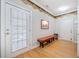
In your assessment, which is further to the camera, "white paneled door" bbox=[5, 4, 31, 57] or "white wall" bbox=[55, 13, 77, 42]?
"white wall" bbox=[55, 13, 77, 42]

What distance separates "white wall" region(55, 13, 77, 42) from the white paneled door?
12.7 ft

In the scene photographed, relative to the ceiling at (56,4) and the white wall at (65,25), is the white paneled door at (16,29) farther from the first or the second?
the white wall at (65,25)

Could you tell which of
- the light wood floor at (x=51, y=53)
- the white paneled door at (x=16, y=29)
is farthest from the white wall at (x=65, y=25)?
the white paneled door at (x=16, y=29)

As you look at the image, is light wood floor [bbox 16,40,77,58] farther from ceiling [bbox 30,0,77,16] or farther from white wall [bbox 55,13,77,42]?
ceiling [bbox 30,0,77,16]

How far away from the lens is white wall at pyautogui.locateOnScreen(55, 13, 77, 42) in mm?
5460

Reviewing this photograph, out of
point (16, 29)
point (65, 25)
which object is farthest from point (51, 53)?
point (65, 25)

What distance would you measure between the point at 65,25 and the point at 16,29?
468cm

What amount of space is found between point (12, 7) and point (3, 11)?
1.40ft

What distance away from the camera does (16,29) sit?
2.70 m

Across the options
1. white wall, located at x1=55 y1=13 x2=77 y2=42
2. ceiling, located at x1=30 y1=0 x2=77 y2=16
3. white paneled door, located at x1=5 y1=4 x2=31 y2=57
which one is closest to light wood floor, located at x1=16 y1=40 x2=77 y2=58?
white paneled door, located at x1=5 y1=4 x2=31 y2=57

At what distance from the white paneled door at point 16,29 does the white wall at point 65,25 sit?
3856 millimetres

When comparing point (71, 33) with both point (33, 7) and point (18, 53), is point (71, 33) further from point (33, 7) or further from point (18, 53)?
point (18, 53)

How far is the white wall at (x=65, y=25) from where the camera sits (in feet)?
17.9

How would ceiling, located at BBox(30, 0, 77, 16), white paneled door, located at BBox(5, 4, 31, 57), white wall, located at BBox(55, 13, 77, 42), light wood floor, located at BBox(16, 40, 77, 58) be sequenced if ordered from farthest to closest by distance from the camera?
white wall, located at BBox(55, 13, 77, 42)
ceiling, located at BBox(30, 0, 77, 16)
light wood floor, located at BBox(16, 40, 77, 58)
white paneled door, located at BBox(5, 4, 31, 57)
